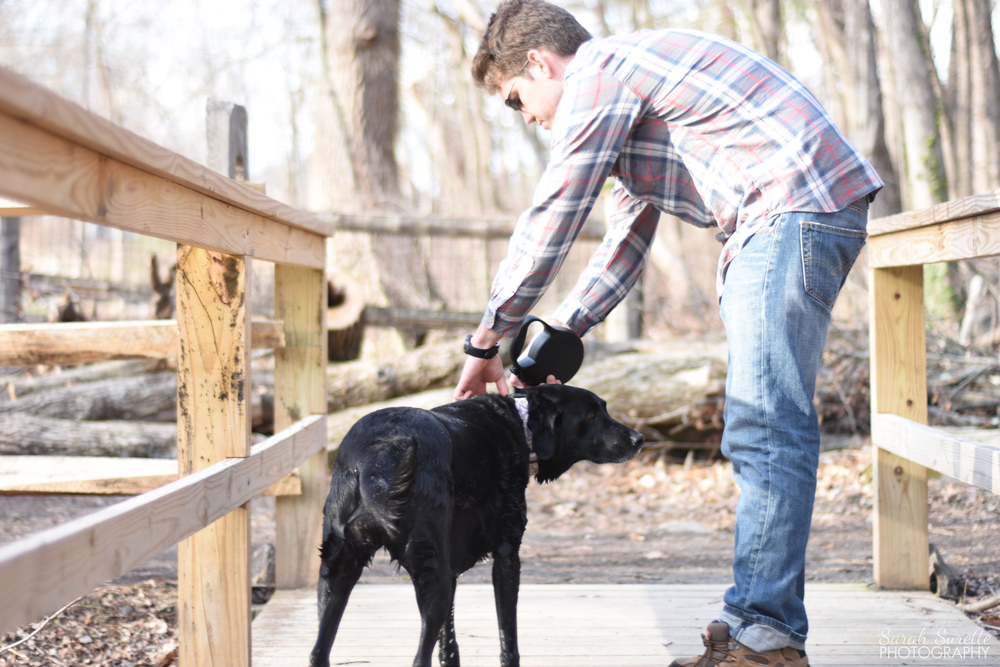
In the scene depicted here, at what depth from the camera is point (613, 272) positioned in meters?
2.88

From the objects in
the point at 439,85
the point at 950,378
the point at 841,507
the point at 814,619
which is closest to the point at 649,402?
the point at 841,507

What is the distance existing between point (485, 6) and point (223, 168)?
1353 centimetres

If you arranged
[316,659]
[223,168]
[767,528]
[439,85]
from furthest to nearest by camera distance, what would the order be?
[439,85]
[223,168]
[767,528]
[316,659]

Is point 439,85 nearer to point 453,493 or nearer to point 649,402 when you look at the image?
point 649,402

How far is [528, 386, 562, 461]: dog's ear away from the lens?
2713 mm

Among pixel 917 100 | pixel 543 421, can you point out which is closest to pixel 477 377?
pixel 543 421

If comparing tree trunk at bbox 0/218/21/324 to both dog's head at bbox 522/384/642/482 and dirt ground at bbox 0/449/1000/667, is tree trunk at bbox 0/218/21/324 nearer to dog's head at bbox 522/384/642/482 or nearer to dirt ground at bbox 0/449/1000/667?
dirt ground at bbox 0/449/1000/667

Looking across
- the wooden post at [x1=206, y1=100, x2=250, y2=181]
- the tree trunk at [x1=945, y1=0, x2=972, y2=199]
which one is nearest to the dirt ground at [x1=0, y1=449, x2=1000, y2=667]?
the wooden post at [x1=206, y1=100, x2=250, y2=181]

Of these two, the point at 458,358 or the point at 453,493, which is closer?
the point at 453,493

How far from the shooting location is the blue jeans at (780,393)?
2.14 meters

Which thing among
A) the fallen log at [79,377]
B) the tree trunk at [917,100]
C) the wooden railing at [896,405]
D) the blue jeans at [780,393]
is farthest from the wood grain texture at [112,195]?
the tree trunk at [917,100]

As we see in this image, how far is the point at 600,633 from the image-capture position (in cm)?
295

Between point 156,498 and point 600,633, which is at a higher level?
point 156,498

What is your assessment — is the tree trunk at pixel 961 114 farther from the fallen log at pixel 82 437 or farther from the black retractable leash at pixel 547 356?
the fallen log at pixel 82 437
